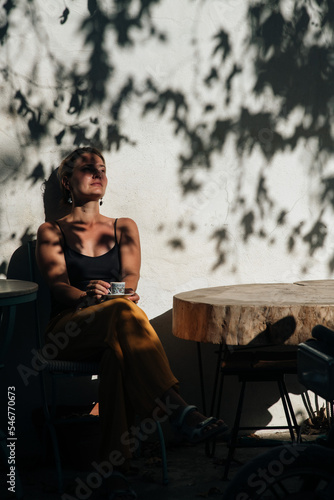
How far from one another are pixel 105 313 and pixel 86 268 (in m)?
0.59

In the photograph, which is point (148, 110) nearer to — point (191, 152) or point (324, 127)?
point (191, 152)

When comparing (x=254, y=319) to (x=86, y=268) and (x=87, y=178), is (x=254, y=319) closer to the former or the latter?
(x=86, y=268)

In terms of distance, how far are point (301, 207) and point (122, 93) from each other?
1452 millimetres

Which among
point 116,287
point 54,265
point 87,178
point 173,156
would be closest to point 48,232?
point 54,265

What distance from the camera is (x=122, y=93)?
4.14 meters

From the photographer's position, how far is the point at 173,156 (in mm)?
4246

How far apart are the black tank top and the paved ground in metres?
1.06

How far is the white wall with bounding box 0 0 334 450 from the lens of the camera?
4.00 metres

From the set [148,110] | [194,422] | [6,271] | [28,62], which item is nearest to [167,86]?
[148,110]

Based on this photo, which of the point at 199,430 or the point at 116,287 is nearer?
the point at 199,430

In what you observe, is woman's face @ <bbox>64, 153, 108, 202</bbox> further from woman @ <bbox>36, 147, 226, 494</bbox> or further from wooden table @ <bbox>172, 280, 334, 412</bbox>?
Result: wooden table @ <bbox>172, 280, 334, 412</bbox>

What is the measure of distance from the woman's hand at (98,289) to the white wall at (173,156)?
662 mm

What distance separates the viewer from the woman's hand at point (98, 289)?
355 centimetres

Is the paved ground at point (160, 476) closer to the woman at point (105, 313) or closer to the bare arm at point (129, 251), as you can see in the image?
the woman at point (105, 313)
